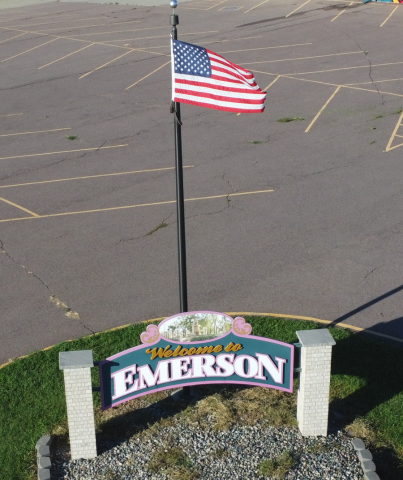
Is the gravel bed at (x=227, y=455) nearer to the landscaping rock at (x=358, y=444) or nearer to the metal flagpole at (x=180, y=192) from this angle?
the landscaping rock at (x=358, y=444)

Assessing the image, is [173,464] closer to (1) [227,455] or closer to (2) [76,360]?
(1) [227,455]

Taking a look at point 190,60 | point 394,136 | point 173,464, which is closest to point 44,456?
point 173,464

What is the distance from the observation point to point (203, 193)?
16359mm

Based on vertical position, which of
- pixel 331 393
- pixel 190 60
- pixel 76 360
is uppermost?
pixel 190 60

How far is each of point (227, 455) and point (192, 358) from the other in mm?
1357

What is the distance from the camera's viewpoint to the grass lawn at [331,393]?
8562 mm

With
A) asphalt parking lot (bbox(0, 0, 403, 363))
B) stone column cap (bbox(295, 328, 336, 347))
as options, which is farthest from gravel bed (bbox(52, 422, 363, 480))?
asphalt parking lot (bbox(0, 0, 403, 363))

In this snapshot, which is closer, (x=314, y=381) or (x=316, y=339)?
(x=316, y=339)

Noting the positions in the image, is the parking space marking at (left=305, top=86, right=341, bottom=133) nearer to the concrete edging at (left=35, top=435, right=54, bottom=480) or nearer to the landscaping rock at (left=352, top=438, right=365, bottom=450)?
the landscaping rock at (left=352, top=438, right=365, bottom=450)

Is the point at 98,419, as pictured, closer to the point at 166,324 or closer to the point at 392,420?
the point at 166,324

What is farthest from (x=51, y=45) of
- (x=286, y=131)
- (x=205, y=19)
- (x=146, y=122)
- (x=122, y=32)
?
(x=286, y=131)

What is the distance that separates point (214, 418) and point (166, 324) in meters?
1.80

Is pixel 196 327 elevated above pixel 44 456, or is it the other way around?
pixel 196 327

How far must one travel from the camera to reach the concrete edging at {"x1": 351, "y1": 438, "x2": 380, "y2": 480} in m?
7.89
